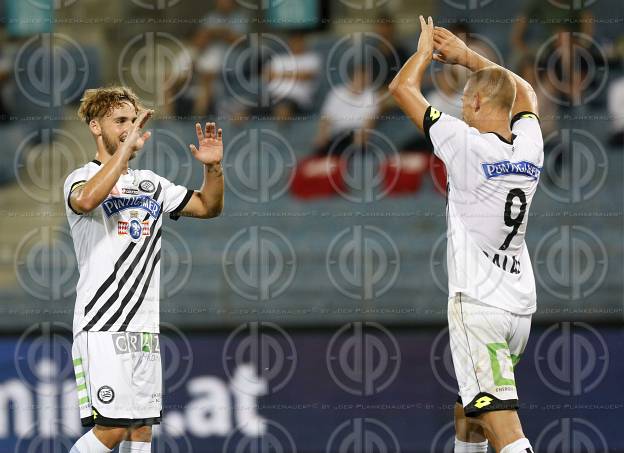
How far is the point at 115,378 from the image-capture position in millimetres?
4293

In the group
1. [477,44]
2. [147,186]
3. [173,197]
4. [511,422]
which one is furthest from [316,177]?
[511,422]

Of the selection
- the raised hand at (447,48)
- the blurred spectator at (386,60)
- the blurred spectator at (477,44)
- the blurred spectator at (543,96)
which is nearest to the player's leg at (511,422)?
the raised hand at (447,48)

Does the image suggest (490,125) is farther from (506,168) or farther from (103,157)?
(103,157)

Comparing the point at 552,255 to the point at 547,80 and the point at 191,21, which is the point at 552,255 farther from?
the point at 191,21

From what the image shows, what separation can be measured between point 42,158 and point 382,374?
2894 mm

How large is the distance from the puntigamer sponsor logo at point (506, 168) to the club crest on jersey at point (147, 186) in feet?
4.21

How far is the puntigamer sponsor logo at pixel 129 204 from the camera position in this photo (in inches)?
173

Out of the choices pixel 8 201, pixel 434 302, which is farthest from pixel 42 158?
pixel 434 302

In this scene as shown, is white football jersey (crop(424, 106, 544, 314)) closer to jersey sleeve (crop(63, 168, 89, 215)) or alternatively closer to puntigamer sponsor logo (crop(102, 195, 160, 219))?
puntigamer sponsor logo (crop(102, 195, 160, 219))

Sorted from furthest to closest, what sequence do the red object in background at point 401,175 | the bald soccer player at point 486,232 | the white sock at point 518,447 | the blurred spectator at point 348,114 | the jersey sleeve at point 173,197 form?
the red object in background at point 401,175
the blurred spectator at point 348,114
the jersey sleeve at point 173,197
the bald soccer player at point 486,232
the white sock at point 518,447

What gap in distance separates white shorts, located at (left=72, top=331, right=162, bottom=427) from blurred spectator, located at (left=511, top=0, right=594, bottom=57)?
412cm

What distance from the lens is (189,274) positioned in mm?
6922

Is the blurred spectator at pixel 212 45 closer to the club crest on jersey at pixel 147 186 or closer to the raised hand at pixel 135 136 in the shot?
the club crest on jersey at pixel 147 186

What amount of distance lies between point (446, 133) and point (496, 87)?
28 centimetres
